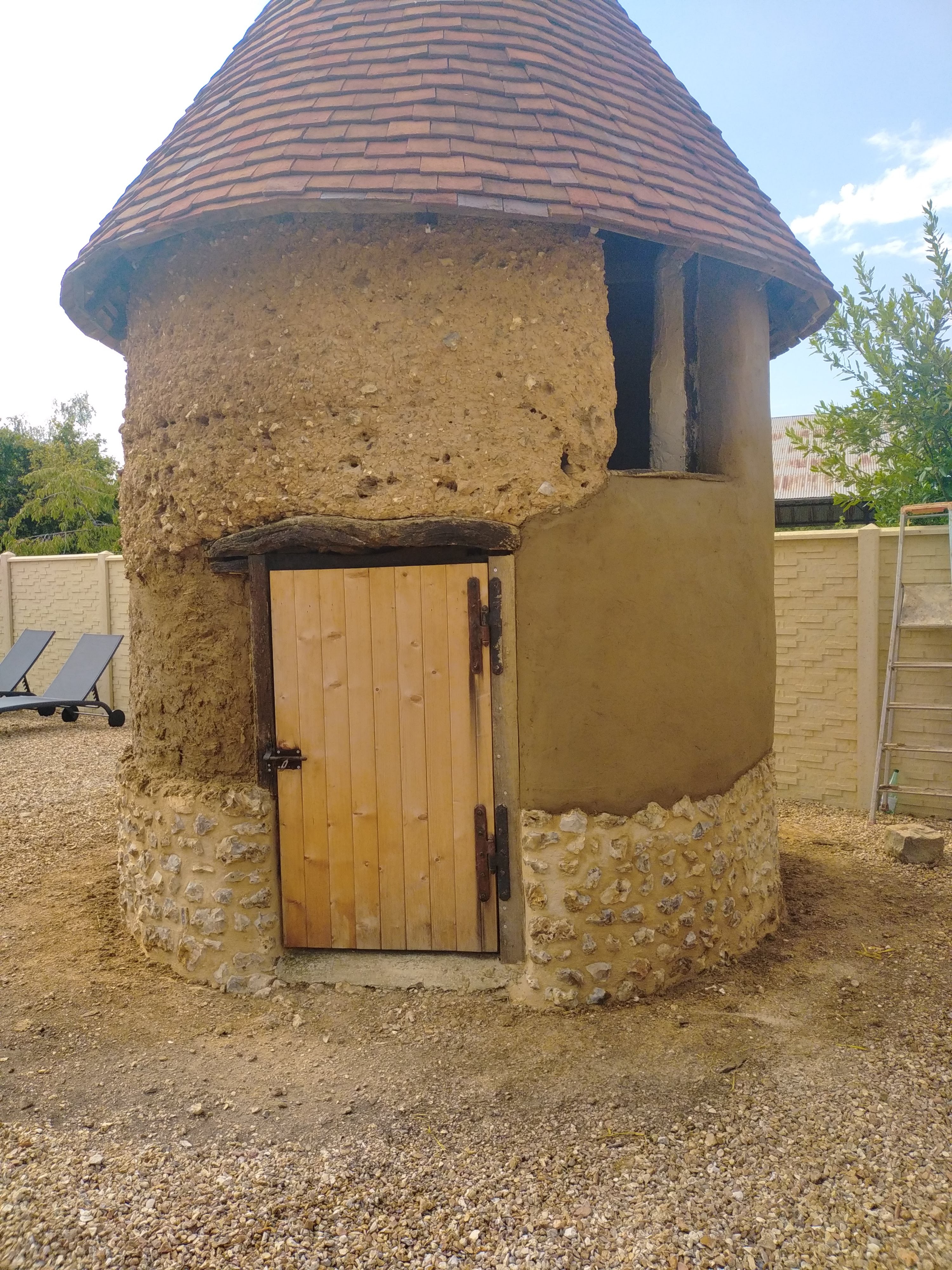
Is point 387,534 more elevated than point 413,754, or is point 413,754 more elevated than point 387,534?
point 387,534

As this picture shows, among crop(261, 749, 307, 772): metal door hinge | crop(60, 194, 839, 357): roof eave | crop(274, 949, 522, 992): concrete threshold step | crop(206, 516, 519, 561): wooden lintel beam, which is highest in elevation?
crop(60, 194, 839, 357): roof eave

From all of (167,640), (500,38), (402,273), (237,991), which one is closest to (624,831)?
(237,991)

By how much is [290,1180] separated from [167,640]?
2.80 metres

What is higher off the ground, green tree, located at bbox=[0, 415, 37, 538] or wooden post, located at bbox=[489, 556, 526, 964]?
green tree, located at bbox=[0, 415, 37, 538]

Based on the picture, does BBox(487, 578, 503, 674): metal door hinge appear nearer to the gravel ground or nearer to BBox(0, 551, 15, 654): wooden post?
the gravel ground

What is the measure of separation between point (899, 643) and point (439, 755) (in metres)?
4.72

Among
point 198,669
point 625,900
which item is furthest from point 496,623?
point 198,669

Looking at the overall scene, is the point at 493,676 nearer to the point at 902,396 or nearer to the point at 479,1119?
the point at 479,1119

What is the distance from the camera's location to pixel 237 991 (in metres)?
4.56

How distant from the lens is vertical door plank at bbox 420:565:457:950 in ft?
14.6

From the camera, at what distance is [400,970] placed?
4543mm

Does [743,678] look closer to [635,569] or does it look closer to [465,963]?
[635,569]

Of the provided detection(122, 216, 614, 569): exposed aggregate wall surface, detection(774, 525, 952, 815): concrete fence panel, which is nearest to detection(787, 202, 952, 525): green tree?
detection(774, 525, 952, 815): concrete fence panel

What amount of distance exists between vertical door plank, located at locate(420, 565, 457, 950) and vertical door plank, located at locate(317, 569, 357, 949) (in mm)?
423
